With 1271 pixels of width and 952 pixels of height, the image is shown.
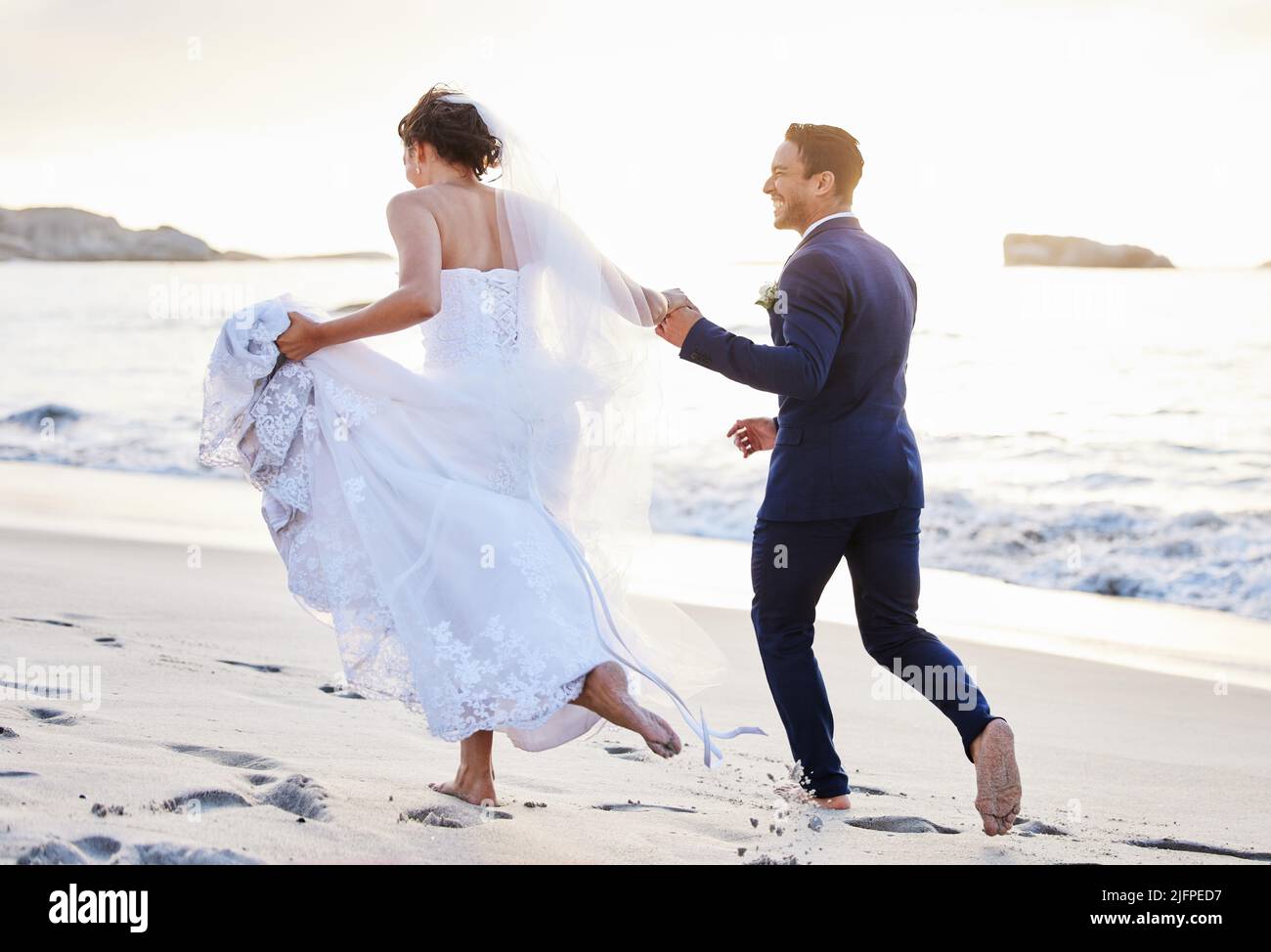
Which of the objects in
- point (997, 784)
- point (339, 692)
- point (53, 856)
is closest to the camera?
point (53, 856)

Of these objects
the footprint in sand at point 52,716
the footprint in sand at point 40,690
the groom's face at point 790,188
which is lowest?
the footprint in sand at point 40,690

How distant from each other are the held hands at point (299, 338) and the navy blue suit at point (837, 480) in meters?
1.08

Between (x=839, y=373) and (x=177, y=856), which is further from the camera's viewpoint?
(x=839, y=373)

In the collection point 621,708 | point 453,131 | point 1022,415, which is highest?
point 453,131

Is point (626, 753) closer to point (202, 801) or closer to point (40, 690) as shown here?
point (202, 801)

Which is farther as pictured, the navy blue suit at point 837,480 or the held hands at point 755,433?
the held hands at point 755,433

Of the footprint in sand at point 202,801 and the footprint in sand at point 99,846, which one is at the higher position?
the footprint in sand at point 99,846

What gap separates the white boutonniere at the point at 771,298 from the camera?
402 cm

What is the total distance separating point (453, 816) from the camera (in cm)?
371

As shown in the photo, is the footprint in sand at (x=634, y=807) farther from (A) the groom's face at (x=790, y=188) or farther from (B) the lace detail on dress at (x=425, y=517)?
(A) the groom's face at (x=790, y=188)

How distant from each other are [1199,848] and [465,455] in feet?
8.12

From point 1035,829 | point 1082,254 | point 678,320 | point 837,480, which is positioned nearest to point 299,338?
point 678,320

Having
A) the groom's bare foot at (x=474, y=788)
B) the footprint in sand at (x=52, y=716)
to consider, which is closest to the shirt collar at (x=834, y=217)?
the groom's bare foot at (x=474, y=788)

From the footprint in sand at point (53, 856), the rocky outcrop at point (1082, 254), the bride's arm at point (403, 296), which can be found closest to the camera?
the footprint in sand at point (53, 856)
